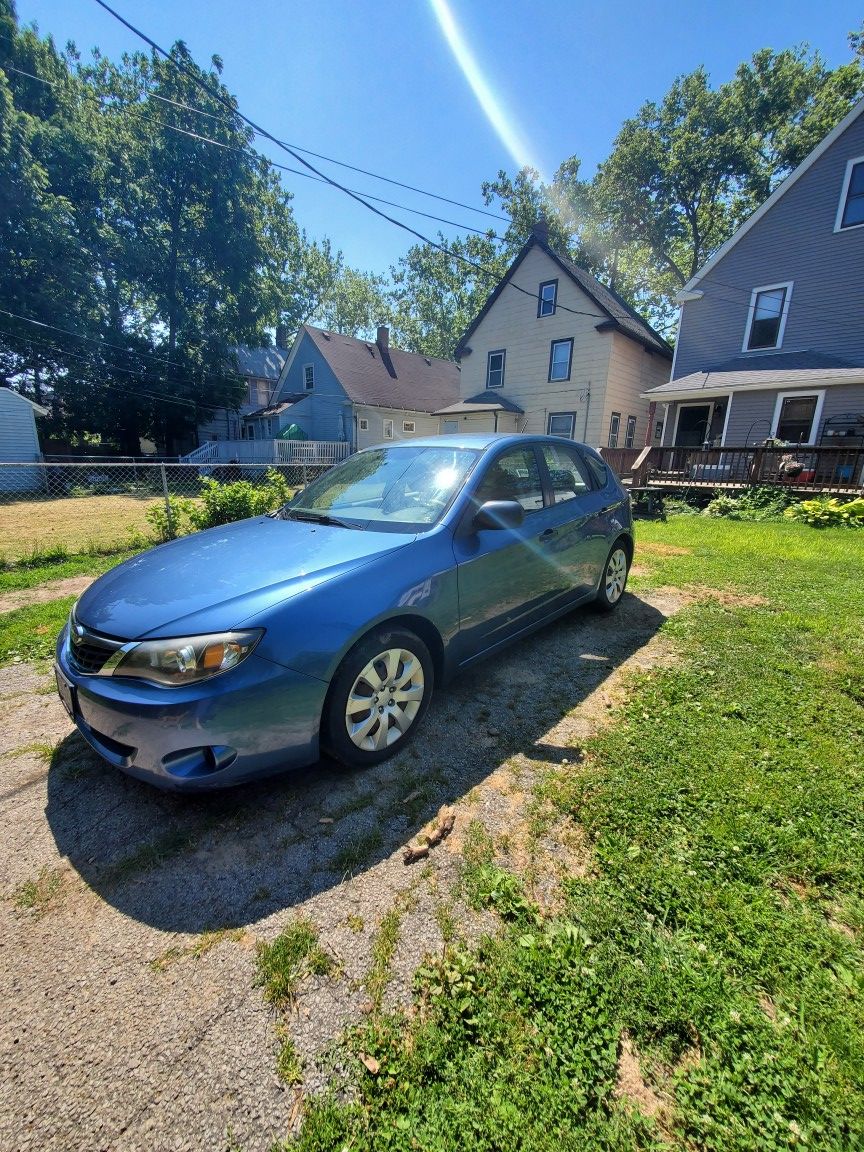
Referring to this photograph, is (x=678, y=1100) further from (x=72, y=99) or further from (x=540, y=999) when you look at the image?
(x=72, y=99)

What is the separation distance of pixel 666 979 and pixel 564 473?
316 centimetres

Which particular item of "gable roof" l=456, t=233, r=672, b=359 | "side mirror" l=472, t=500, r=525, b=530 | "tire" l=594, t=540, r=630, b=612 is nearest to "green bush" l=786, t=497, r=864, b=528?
"tire" l=594, t=540, r=630, b=612

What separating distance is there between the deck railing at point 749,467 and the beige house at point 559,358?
495 centimetres

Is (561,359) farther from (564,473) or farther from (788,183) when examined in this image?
(564,473)

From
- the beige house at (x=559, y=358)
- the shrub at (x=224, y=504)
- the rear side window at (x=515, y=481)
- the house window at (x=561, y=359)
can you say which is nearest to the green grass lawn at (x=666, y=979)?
the rear side window at (x=515, y=481)

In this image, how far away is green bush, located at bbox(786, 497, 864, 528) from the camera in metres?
8.59

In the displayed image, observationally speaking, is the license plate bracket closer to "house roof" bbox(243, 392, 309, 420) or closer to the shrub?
Answer: the shrub

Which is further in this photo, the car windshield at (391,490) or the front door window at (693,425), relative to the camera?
the front door window at (693,425)

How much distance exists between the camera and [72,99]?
908 inches

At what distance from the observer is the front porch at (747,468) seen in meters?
10.2

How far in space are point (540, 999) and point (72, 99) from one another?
120ft

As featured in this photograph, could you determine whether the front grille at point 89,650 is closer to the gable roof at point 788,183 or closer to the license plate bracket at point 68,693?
the license plate bracket at point 68,693

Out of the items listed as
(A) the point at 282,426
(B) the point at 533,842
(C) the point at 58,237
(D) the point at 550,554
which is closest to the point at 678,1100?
(B) the point at 533,842

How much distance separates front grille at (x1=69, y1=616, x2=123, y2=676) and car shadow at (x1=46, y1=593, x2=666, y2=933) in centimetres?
64
